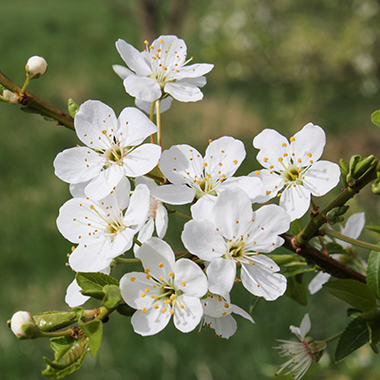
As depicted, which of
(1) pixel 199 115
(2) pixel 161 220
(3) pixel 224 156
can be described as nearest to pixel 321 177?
(3) pixel 224 156

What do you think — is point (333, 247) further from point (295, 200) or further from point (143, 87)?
point (143, 87)

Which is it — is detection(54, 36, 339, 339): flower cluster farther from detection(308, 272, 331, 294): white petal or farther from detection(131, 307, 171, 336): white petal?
detection(308, 272, 331, 294): white petal

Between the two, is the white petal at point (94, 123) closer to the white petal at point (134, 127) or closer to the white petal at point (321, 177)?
the white petal at point (134, 127)

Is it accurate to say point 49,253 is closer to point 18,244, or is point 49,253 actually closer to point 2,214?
point 18,244

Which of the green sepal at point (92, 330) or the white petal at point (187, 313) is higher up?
the green sepal at point (92, 330)

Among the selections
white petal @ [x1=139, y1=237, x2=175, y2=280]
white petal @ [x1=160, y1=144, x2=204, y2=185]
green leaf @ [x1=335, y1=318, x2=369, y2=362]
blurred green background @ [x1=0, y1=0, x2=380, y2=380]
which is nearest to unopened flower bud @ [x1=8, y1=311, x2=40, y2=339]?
white petal @ [x1=139, y1=237, x2=175, y2=280]

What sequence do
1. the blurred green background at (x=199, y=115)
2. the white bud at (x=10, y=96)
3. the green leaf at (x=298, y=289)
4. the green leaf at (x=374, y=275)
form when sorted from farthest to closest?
the blurred green background at (x=199, y=115) → the green leaf at (x=298, y=289) → the green leaf at (x=374, y=275) → the white bud at (x=10, y=96)

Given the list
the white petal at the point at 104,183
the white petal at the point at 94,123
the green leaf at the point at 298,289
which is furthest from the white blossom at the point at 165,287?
the green leaf at the point at 298,289
